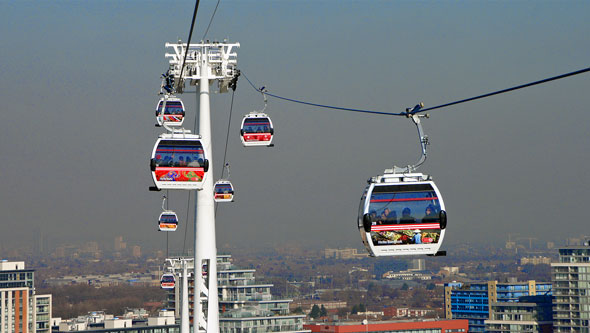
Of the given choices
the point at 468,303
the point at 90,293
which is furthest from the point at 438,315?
the point at 90,293

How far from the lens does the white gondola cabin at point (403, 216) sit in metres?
13.1

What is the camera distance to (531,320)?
13238 centimetres

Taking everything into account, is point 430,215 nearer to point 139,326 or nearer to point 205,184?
point 205,184

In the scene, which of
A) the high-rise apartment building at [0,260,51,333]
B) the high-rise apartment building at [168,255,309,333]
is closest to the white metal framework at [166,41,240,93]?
the high-rise apartment building at [168,255,309,333]

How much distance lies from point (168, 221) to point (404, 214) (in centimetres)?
1766

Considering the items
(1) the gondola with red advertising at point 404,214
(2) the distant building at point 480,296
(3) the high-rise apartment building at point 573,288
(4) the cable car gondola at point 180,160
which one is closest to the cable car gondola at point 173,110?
(4) the cable car gondola at point 180,160

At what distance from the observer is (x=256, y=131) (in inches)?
841

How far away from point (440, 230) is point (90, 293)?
18725 centimetres

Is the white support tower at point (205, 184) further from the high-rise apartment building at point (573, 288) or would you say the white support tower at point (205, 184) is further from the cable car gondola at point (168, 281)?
the high-rise apartment building at point (573, 288)

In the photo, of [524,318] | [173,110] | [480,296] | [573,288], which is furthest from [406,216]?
[480,296]

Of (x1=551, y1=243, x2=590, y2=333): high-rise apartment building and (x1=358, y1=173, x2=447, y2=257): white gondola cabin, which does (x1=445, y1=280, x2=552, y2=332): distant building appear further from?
(x1=358, y1=173, x2=447, y2=257): white gondola cabin

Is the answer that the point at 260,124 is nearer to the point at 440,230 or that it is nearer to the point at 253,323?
the point at 440,230

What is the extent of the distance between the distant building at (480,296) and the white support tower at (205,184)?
15237cm

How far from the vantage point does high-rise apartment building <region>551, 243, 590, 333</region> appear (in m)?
125
